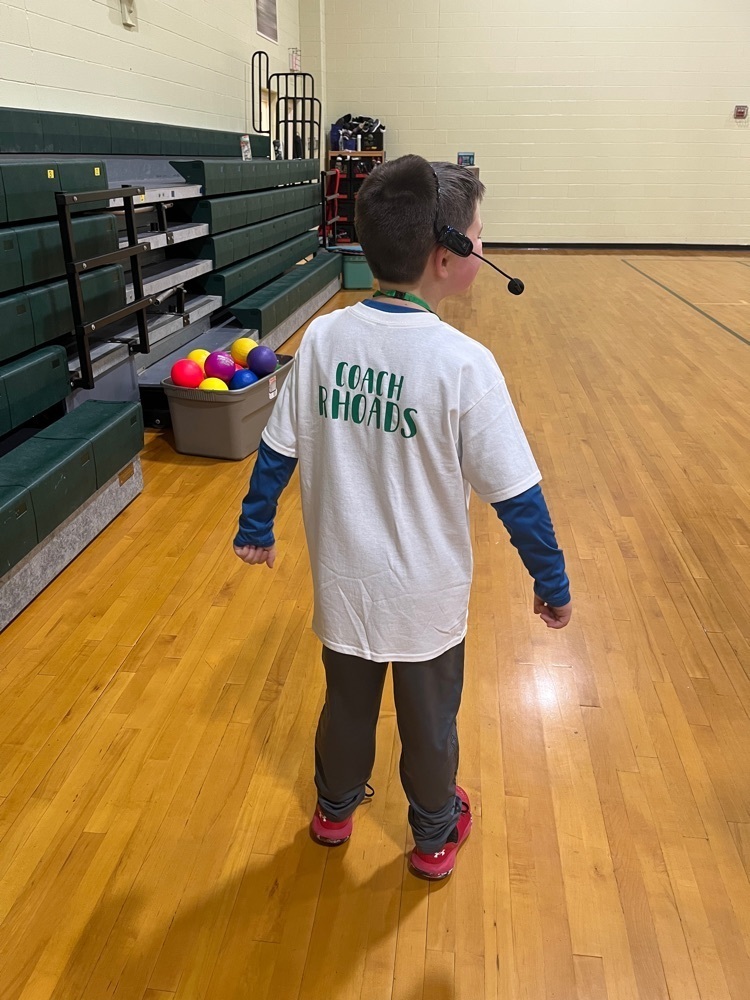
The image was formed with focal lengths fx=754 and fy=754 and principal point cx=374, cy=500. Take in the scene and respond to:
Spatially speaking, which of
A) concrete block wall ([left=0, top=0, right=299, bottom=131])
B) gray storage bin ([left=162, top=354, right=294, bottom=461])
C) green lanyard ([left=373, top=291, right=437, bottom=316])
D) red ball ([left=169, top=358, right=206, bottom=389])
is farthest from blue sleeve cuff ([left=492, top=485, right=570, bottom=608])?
concrete block wall ([left=0, top=0, right=299, bottom=131])

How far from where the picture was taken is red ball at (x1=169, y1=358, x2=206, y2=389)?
3482 mm

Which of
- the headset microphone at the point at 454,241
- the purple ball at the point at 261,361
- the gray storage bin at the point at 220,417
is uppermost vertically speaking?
the headset microphone at the point at 454,241

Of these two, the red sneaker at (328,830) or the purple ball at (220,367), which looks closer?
the red sneaker at (328,830)

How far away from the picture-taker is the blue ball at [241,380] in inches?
138

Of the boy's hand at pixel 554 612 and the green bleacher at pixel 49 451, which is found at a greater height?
the boy's hand at pixel 554 612

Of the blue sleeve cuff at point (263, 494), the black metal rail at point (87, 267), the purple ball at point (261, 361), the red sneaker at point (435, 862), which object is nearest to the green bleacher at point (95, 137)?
the black metal rail at point (87, 267)

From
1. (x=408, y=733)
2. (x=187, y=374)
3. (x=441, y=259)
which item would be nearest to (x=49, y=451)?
(x=187, y=374)

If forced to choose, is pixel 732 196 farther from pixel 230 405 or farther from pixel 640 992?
pixel 640 992

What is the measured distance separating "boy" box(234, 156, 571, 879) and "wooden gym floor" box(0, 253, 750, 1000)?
1.14ft

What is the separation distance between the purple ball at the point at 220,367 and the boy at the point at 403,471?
2.26 m

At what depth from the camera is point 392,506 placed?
122cm

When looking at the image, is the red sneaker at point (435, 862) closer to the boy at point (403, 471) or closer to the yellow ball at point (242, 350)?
the boy at point (403, 471)

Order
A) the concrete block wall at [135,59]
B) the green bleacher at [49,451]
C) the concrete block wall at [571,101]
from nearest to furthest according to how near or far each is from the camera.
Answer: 1. the green bleacher at [49,451]
2. the concrete block wall at [135,59]
3. the concrete block wall at [571,101]

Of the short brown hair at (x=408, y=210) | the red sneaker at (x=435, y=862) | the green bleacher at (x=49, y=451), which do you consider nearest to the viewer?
the short brown hair at (x=408, y=210)
